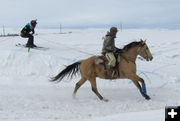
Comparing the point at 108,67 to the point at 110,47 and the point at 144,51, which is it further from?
the point at 144,51

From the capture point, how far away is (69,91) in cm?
954

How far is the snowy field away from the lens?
6168mm

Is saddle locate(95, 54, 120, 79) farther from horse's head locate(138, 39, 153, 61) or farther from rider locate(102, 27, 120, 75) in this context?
horse's head locate(138, 39, 153, 61)

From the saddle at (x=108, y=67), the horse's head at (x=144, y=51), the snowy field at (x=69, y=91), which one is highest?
the horse's head at (x=144, y=51)

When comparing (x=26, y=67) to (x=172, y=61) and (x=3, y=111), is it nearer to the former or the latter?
(x=3, y=111)

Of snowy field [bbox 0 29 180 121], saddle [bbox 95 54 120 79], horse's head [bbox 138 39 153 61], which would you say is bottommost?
snowy field [bbox 0 29 180 121]

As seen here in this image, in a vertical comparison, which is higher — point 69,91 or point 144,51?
point 144,51

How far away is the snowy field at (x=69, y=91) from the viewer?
20.2 ft

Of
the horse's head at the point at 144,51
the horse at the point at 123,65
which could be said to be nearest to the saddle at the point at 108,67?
the horse at the point at 123,65

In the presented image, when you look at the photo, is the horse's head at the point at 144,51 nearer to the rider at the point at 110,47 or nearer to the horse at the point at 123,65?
the horse at the point at 123,65

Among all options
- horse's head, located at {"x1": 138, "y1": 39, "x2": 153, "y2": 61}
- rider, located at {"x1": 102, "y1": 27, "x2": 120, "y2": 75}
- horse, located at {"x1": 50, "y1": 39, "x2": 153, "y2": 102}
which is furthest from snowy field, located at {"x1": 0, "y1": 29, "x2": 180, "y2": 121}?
horse's head, located at {"x1": 138, "y1": 39, "x2": 153, "y2": 61}

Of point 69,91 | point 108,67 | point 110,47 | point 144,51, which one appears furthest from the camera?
point 69,91

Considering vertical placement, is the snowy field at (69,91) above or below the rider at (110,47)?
below

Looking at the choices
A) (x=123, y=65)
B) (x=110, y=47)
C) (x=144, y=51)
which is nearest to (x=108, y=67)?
(x=123, y=65)
